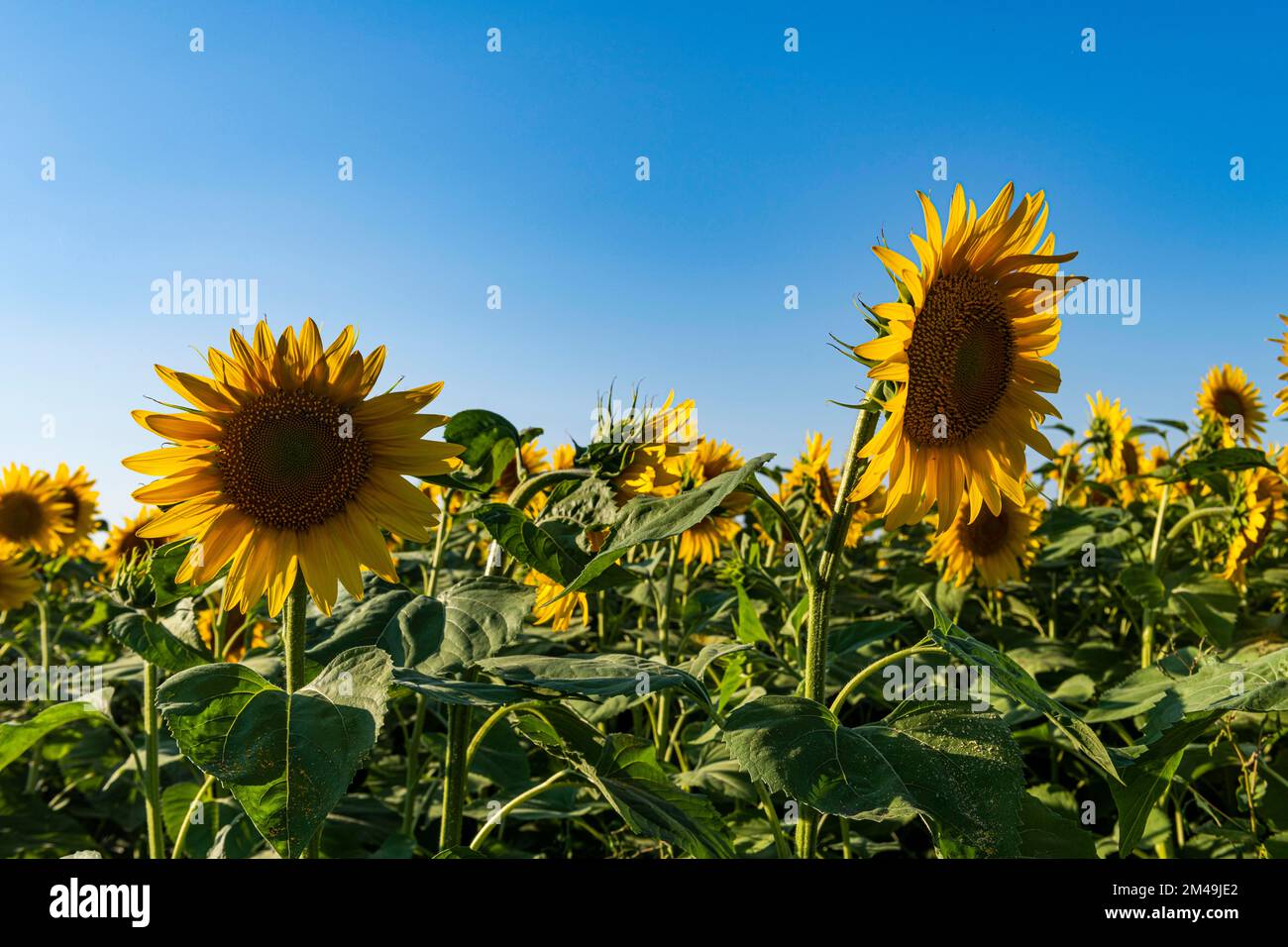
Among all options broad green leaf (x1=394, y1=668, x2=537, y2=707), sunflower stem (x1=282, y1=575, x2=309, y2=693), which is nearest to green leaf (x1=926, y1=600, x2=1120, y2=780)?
broad green leaf (x1=394, y1=668, x2=537, y2=707)

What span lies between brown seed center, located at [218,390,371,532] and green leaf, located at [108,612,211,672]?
447mm

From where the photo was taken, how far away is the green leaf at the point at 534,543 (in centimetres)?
192

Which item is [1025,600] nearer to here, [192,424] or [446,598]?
[446,598]

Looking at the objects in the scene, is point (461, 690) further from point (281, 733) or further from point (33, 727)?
point (33, 727)

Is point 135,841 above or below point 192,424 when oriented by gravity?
below

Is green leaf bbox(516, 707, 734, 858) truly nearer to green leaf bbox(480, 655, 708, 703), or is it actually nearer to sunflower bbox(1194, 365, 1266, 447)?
green leaf bbox(480, 655, 708, 703)

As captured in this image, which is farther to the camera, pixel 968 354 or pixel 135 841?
pixel 135 841

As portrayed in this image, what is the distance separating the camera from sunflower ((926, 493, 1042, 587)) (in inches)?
184

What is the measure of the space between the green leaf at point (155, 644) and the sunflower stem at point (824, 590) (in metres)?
1.34
